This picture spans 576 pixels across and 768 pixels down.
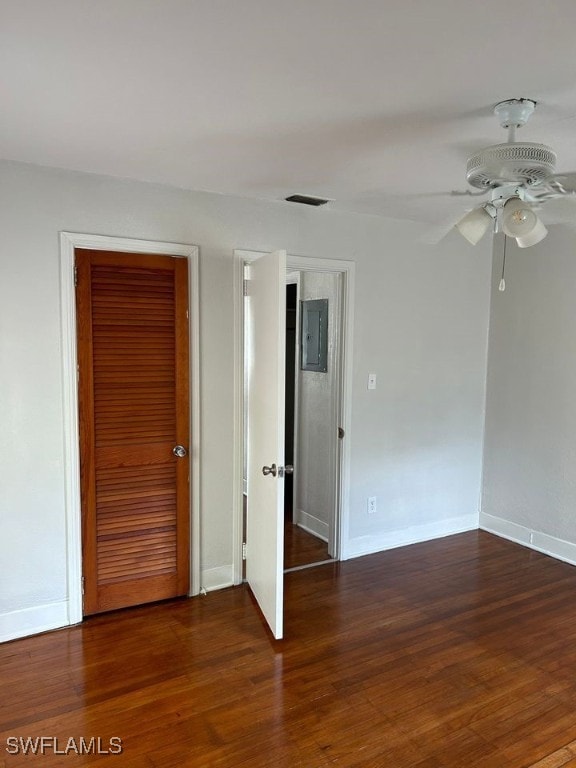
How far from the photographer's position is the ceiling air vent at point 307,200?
3.28 metres

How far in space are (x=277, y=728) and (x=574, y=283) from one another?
3.33 m

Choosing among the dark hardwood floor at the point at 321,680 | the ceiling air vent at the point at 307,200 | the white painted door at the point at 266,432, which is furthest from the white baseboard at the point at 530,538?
the ceiling air vent at the point at 307,200

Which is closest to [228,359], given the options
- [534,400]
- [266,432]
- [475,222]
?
[266,432]

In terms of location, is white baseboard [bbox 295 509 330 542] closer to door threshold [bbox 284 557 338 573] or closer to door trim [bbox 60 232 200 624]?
door threshold [bbox 284 557 338 573]

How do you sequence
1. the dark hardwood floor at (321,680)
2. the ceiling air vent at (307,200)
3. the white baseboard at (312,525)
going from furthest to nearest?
the white baseboard at (312,525), the ceiling air vent at (307,200), the dark hardwood floor at (321,680)

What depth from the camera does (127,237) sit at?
9.71 feet

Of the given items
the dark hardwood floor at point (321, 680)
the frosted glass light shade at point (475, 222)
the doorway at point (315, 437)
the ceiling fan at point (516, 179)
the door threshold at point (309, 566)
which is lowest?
the dark hardwood floor at point (321, 680)

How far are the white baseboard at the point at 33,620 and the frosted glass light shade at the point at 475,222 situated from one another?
8.99 feet

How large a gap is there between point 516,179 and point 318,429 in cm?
271

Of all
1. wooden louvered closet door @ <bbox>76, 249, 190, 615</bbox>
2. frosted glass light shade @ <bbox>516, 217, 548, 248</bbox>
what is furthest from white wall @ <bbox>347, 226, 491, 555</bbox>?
frosted glass light shade @ <bbox>516, 217, 548, 248</bbox>

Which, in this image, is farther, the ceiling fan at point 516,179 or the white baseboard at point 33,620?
the white baseboard at point 33,620

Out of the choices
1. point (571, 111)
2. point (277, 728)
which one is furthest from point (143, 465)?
point (571, 111)

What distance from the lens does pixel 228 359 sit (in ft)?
10.9

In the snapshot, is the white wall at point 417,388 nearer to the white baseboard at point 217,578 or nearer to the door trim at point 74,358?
the white baseboard at point 217,578
